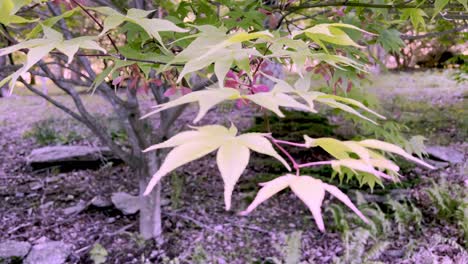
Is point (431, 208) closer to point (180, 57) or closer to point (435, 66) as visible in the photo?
point (180, 57)

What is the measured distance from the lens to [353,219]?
11.5ft

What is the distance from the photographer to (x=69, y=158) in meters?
→ 4.81

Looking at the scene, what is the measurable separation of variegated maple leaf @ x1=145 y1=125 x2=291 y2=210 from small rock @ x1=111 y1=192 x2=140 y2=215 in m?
3.10

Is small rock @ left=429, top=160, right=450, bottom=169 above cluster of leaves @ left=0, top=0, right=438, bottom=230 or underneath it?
underneath

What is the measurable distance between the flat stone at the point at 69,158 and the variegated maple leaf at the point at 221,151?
4.37m

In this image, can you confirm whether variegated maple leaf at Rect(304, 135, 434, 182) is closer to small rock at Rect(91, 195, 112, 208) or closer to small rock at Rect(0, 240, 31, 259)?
small rock at Rect(0, 240, 31, 259)

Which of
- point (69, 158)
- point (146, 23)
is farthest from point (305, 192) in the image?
point (69, 158)

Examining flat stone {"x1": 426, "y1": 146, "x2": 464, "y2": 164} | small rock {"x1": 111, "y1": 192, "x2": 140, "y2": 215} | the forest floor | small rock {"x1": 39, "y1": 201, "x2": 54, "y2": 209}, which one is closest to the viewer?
the forest floor

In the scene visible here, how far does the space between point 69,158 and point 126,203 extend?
5.34 ft

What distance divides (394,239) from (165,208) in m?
1.97

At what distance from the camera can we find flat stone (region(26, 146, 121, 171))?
15.6 ft

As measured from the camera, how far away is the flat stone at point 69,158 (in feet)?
15.6

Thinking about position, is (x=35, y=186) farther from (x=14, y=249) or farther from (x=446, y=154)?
(x=446, y=154)

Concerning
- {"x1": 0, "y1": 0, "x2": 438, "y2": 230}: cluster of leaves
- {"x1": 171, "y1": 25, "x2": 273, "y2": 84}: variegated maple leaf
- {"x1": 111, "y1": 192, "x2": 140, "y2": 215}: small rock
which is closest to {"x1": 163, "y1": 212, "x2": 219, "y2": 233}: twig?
{"x1": 111, "y1": 192, "x2": 140, "y2": 215}: small rock
